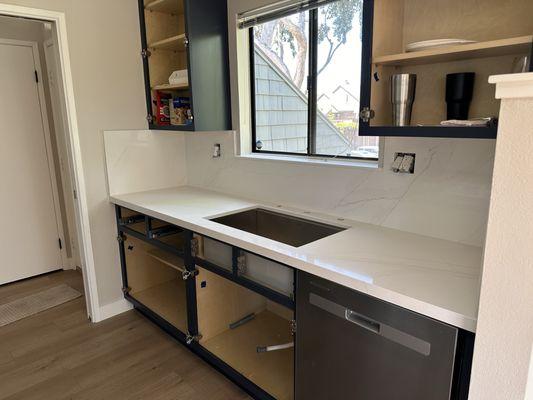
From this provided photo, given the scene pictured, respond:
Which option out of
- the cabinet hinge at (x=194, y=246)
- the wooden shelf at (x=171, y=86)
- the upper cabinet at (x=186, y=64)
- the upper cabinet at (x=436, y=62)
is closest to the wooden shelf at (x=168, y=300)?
the cabinet hinge at (x=194, y=246)

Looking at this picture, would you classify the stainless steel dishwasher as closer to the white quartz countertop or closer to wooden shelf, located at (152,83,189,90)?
the white quartz countertop

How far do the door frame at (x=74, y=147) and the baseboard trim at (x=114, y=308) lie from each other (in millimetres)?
24

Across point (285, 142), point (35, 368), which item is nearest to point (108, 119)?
point (285, 142)

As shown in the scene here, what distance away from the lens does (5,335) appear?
2.59m

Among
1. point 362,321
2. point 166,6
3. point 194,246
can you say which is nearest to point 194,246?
point 194,246

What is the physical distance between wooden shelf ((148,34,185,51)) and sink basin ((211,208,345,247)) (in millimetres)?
1184

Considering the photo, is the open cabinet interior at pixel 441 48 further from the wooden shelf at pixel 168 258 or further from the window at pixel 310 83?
the wooden shelf at pixel 168 258

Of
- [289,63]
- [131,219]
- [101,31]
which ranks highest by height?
[101,31]

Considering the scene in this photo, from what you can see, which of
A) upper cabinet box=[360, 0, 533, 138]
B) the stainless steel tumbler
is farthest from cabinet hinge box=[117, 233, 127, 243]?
the stainless steel tumbler

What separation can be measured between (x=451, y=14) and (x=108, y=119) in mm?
2155

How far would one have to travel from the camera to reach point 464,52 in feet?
4.20

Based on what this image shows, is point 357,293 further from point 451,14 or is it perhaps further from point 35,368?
point 35,368

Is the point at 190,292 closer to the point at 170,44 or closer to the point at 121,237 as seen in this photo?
the point at 121,237

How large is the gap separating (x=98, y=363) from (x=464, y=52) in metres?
2.48
